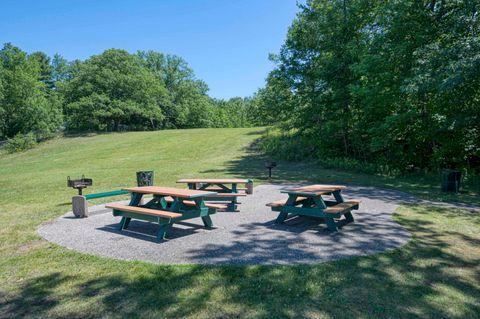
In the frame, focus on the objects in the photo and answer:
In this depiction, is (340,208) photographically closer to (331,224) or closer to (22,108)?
(331,224)

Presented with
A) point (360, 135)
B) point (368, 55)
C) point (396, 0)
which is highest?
point (396, 0)

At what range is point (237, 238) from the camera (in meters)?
5.46

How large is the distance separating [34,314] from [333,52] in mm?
17122

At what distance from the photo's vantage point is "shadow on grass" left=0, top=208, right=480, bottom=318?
3154 millimetres

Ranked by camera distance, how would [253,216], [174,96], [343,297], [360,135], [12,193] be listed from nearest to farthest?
[343,297], [253,216], [12,193], [360,135], [174,96]

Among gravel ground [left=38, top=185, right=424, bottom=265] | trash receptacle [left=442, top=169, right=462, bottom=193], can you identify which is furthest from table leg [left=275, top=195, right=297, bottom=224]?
trash receptacle [left=442, top=169, right=462, bottom=193]

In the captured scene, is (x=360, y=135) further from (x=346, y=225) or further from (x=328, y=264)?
(x=328, y=264)

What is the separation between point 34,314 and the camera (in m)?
3.16

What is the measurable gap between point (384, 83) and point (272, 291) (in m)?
12.7

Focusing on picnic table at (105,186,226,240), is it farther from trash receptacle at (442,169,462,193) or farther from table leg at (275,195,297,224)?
trash receptacle at (442,169,462,193)

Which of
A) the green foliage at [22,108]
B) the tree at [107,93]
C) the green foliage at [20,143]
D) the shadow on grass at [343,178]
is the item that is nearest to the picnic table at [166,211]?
the shadow on grass at [343,178]

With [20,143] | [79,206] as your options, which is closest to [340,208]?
[79,206]

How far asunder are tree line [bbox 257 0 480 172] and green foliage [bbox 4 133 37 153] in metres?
22.9

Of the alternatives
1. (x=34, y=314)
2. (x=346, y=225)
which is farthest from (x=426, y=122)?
(x=34, y=314)
